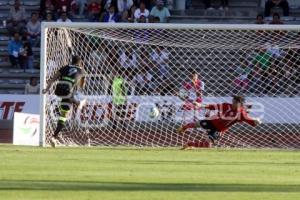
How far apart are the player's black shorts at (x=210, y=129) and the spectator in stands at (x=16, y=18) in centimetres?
1148

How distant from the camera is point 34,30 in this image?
31.9 m

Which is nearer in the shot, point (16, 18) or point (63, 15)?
point (63, 15)

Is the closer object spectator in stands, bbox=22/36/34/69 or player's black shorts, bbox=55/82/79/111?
player's black shorts, bbox=55/82/79/111

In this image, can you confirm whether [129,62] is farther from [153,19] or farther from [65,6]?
[65,6]

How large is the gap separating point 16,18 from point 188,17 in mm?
5691

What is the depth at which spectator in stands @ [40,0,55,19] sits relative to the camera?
32.2m

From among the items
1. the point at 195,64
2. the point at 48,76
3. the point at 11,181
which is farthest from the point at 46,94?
the point at 11,181

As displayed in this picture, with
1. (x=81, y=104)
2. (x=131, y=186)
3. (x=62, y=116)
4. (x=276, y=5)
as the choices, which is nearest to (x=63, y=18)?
(x=276, y=5)

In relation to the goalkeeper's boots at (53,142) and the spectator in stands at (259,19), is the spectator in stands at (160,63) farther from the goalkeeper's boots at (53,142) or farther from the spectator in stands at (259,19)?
the goalkeeper's boots at (53,142)

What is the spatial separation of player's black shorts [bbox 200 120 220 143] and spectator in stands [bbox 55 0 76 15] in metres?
11.4

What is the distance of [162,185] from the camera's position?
12.6m

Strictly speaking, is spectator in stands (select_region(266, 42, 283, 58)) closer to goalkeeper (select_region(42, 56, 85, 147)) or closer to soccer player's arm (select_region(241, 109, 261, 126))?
soccer player's arm (select_region(241, 109, 261, 126))

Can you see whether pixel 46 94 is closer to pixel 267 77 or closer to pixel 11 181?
pixel 267 77

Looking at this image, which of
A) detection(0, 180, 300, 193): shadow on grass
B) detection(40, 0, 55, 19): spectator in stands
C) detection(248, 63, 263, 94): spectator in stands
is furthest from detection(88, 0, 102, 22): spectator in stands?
detection(0, 180, 300, 193): shadow on grass
